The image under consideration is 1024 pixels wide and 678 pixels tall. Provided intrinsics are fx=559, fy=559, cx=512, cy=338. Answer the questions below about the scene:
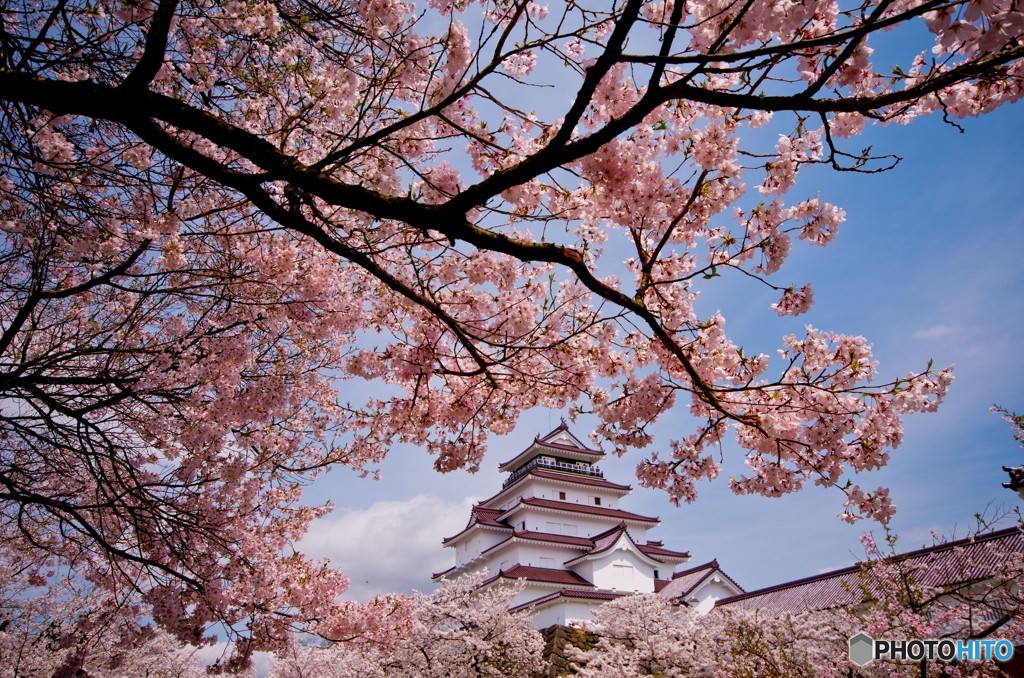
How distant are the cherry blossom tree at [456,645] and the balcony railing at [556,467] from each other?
15.7 meters

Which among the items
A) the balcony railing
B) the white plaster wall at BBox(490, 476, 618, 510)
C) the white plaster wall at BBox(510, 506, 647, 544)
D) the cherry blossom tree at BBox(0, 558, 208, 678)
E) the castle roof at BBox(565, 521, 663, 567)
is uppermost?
the balcony railing

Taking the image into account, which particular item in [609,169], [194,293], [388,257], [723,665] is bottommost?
[723,665]

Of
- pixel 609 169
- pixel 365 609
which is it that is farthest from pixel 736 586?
pixel 609 169

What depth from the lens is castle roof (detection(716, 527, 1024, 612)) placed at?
14156mm

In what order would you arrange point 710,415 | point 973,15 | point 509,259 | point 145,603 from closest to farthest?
point 973,15 → point 710,415 → point 509,259 → point 145,603

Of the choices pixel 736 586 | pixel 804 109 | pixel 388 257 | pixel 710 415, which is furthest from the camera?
pixel 736 586

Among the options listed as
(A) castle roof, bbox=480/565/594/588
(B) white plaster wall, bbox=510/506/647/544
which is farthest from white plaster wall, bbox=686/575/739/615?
(B) white plaster wall, bbox=510/506/647/544

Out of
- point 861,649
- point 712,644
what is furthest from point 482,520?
point 861,649

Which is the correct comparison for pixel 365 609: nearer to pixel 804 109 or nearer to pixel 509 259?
pixel 509 259

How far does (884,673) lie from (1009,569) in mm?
2608

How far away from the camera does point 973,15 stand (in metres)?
2.06

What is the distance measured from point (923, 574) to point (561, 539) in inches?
603

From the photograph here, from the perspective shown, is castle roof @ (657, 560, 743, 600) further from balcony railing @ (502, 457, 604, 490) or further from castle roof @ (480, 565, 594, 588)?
balcony railing @ (502, 457, 604, 490)

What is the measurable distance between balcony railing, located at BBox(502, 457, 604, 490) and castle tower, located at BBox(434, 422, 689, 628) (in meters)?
0.07
